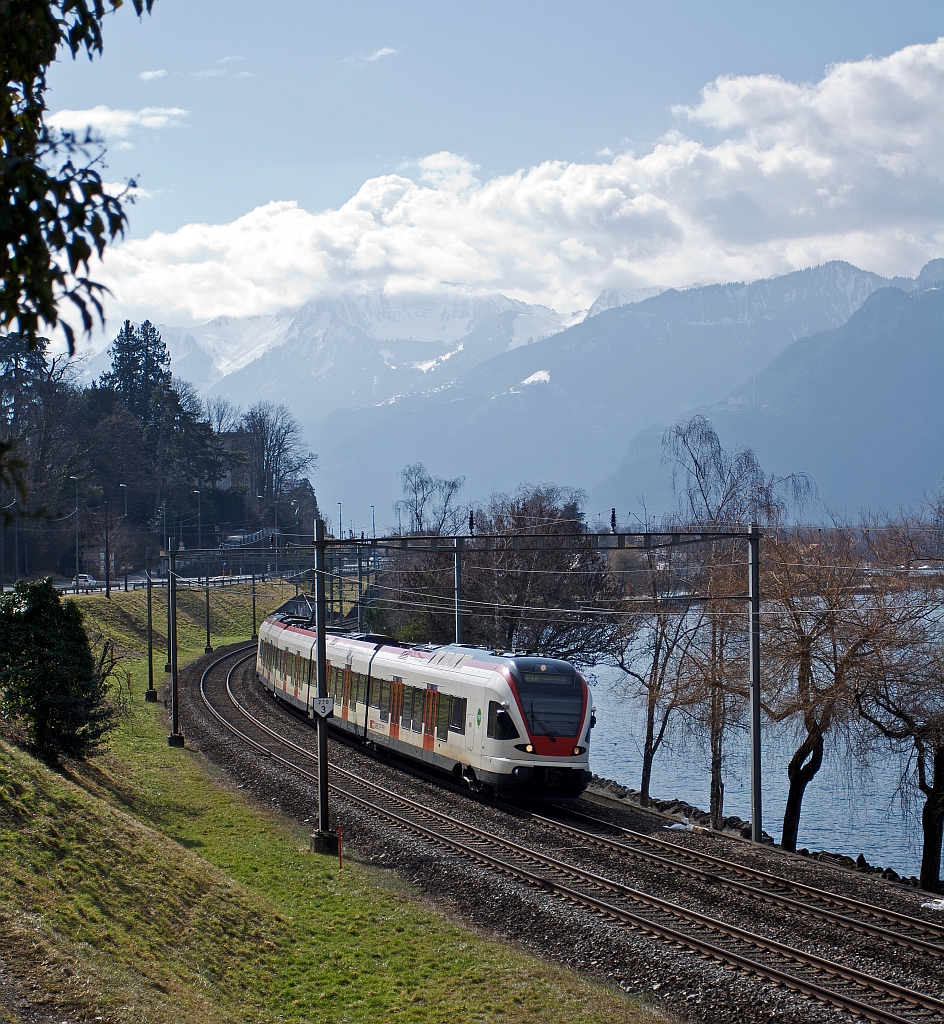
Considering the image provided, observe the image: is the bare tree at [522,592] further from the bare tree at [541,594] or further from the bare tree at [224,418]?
the bare tree at [224,418]

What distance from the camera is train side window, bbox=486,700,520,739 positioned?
890 inches

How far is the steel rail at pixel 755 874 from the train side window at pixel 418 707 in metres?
5.05

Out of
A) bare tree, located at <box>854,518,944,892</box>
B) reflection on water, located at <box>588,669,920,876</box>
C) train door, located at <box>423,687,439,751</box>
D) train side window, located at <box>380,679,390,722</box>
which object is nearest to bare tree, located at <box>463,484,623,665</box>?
reflection on water, located at <box>588,669,920,876</box>

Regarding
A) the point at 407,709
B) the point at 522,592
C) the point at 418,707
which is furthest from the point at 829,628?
the point at 522,592

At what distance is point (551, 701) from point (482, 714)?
1631mm

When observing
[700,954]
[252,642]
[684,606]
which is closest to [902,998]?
[700,954]

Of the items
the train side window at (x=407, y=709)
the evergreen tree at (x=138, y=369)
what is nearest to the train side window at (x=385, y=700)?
the train side window at (x=407, y=709)

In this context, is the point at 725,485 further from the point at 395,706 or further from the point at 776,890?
the point at 776,890

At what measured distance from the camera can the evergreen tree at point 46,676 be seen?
21.8 m

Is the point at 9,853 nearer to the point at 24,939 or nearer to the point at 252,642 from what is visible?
the point at 24,939

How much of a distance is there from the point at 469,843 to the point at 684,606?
1222 cm

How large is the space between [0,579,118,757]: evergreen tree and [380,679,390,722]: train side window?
8.51 m

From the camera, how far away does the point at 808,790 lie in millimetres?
40312

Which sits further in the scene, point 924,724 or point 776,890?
point 924,724
